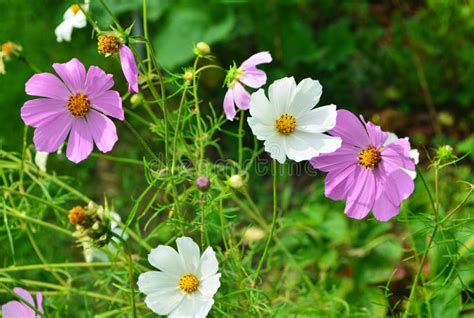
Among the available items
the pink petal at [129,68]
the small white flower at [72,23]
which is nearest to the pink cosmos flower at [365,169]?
the pink petal at [129,68]

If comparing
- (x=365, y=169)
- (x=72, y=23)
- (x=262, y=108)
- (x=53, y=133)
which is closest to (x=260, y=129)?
(x=262, y=108)

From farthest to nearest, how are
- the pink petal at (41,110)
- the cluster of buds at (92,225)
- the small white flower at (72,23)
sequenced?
the small white flower at (72,23), the pink petal at (41,110), the cluster of buds at (92,225)

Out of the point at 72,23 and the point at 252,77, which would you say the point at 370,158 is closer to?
the point at 252,77

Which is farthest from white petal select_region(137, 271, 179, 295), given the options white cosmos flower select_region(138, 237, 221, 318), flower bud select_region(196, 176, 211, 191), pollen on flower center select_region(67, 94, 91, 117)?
pollen on flower center select_region(67, 94, 91, 117)

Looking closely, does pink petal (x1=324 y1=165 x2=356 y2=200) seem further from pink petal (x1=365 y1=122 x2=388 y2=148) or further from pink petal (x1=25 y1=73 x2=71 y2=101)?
pink petal (x1=25 y1=73 x2=71 y2=101)

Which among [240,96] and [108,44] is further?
[240,96]

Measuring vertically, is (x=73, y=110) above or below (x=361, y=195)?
above

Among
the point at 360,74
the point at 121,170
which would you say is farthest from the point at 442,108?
the point at 121,170

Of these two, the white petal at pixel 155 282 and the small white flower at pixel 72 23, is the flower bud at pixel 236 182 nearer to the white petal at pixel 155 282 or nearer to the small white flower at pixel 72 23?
the white petal at pixel 155 282

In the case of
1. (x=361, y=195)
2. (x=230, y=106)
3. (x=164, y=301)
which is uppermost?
(x=230, y=106)
